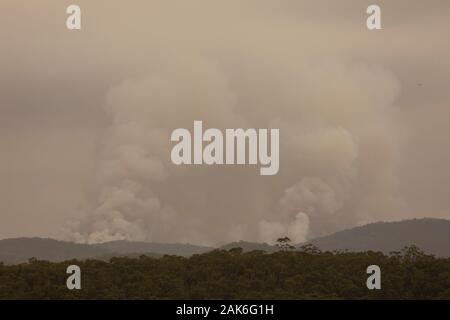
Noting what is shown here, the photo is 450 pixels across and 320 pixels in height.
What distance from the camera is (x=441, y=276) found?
238 ft

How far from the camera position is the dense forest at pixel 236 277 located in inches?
2689

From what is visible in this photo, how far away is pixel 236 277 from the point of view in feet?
234

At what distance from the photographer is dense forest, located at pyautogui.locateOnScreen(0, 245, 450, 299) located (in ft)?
224
